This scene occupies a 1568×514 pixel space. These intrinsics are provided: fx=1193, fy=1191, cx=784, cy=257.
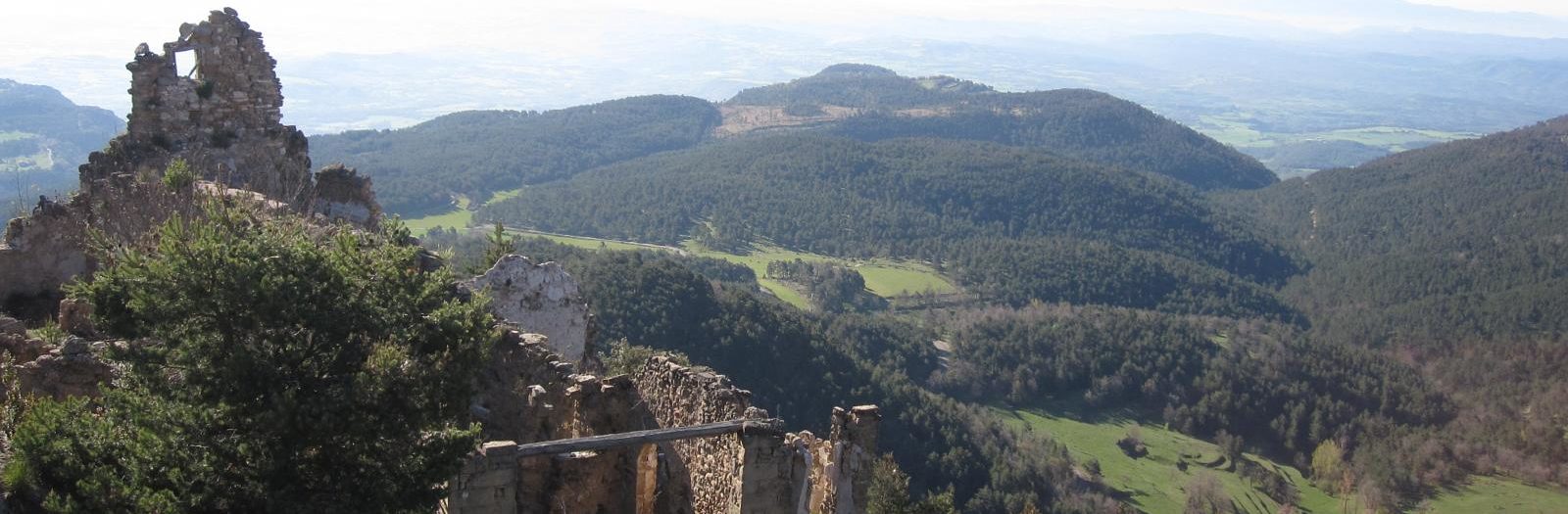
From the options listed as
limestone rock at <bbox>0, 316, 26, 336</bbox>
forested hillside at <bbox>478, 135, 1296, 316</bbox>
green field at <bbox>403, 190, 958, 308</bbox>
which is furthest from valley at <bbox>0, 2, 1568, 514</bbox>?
green field at <bbox>403, 190, 958, 308</bbox>

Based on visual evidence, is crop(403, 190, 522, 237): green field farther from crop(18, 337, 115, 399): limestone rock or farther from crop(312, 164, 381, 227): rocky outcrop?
crop(18, 337, 115, 399): limestone rock

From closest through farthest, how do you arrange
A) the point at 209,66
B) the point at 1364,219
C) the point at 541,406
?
1. the point at 541,406
2. the point at 209,66
3. the point at 1364,219

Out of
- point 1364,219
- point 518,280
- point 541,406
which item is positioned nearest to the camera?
point 541,406

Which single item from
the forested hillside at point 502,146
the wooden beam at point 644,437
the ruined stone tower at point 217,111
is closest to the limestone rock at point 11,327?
the wooden beam at point 644,437

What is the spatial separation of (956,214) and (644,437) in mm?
119519

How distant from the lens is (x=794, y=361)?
2099 inches

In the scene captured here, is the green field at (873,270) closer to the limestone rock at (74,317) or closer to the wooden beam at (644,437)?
the limestone rock at (74,317)

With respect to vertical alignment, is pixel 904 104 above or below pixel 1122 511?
above

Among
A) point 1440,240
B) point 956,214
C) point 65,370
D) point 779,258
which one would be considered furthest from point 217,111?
point 1440,240

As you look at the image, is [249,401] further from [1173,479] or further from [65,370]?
[1173,479]

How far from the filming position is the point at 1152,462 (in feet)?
215

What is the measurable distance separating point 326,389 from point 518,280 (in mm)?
6893

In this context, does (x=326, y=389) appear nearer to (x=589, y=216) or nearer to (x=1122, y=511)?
(x=1122, y=511)

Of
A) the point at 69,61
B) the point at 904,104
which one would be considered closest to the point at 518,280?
the point at 69,61
